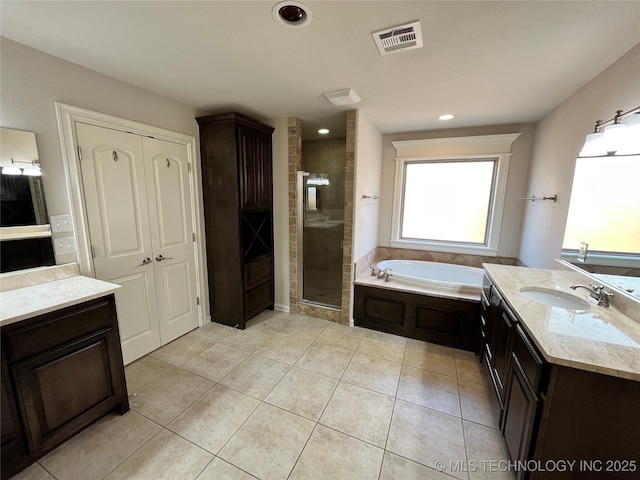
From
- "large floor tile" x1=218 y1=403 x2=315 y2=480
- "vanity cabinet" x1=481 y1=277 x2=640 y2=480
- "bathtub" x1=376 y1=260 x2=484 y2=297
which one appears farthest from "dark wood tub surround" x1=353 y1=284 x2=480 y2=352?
"large floor tile" x1=218 y1=403 x2=315 y2=480

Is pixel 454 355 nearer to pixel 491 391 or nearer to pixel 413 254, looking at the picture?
pixel 491 391

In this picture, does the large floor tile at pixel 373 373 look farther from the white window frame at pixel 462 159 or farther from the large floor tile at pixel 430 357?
the white window frame at pixel 462 159

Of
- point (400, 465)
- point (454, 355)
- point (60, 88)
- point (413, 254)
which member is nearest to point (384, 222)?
point (413, 254)

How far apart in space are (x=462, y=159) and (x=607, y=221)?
189 cm

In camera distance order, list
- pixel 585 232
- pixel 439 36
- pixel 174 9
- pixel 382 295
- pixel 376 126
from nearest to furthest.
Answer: pixel 174 9 → pixel 439 36 → pixel 585 232 → pixel 382 295 → pixel 376 126

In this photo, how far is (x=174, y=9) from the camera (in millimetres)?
1247

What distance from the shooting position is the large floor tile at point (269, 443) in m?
1.44

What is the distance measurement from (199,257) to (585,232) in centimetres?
350

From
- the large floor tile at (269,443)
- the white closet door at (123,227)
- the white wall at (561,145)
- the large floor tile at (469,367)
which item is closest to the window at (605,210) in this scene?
the white wall at (561,145)

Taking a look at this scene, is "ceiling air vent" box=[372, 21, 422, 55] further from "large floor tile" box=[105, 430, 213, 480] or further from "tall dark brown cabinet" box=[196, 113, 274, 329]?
"large floor tile" box=[105, 430, 213, 480]

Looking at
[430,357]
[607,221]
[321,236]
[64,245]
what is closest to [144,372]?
[64,245]

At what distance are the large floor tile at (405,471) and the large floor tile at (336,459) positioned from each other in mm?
43

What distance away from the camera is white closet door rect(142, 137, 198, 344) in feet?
7.83

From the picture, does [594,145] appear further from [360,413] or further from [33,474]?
[33,474]
